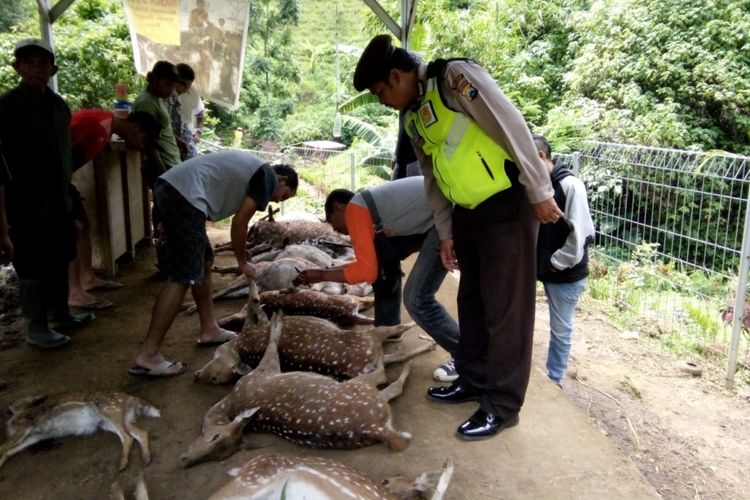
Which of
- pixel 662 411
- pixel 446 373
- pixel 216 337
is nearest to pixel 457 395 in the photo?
pixel 446 373

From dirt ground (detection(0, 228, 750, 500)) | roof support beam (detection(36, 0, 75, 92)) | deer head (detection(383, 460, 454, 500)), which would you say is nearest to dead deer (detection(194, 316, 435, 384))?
dirt ground (detection(0, 228, 750, 500))

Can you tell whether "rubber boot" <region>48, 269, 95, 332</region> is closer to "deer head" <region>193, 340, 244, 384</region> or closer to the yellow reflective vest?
"deer head" <region>193, 340, 244, 384</region>

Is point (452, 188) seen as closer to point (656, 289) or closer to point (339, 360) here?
point (339, 360)

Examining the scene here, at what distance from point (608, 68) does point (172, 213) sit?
1261 cm

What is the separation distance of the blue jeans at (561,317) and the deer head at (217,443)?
7.83 feet

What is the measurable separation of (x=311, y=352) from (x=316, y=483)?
143 centimetres

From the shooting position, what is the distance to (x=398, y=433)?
2.72 metres

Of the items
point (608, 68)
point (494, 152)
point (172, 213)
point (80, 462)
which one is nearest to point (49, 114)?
point (172, 213)

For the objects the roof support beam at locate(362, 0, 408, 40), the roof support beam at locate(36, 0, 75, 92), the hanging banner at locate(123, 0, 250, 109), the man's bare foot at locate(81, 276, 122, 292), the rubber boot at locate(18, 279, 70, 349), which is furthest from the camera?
the hanging banner at locate(123, 0, 250, 109)

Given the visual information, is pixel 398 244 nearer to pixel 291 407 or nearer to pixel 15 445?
pixel 291 407

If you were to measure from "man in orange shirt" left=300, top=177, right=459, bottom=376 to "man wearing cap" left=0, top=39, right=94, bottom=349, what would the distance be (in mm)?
2134

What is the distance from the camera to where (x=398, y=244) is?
3670 mm

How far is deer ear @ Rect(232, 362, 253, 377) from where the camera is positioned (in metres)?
3.48

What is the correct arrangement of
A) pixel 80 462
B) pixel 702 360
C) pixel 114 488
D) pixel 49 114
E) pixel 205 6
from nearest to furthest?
pixel 114 488
pixel 80 462
pixel 49 114
pixel 702 360
pixel 205 6
